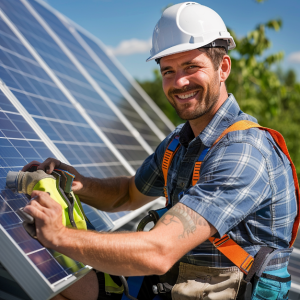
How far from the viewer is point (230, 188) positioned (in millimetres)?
1865

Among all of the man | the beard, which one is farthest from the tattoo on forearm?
the beard

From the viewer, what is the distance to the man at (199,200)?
5.90ft

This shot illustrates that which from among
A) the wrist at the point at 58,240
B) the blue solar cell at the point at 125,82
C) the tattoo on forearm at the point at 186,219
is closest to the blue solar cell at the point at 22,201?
the wrist at the point at 58,240

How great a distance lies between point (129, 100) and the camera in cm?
680

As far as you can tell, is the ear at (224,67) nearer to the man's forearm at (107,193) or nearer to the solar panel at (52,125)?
the man's forearm at (107,193)

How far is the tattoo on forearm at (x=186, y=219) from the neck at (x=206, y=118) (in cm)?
86

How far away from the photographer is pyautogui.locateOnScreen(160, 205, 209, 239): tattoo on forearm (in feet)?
5.94

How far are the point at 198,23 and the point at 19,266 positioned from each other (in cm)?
192

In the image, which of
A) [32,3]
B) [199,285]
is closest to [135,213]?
[199,285]

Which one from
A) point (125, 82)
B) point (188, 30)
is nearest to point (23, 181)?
point (188, 30)

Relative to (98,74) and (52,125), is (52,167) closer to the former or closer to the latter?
(52,125)

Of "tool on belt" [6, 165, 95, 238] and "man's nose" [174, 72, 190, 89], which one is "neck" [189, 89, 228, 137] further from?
"tool on belt" [6, 165, 95, 238]

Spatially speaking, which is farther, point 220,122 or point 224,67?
point 224,67

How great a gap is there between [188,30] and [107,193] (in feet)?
4.94
